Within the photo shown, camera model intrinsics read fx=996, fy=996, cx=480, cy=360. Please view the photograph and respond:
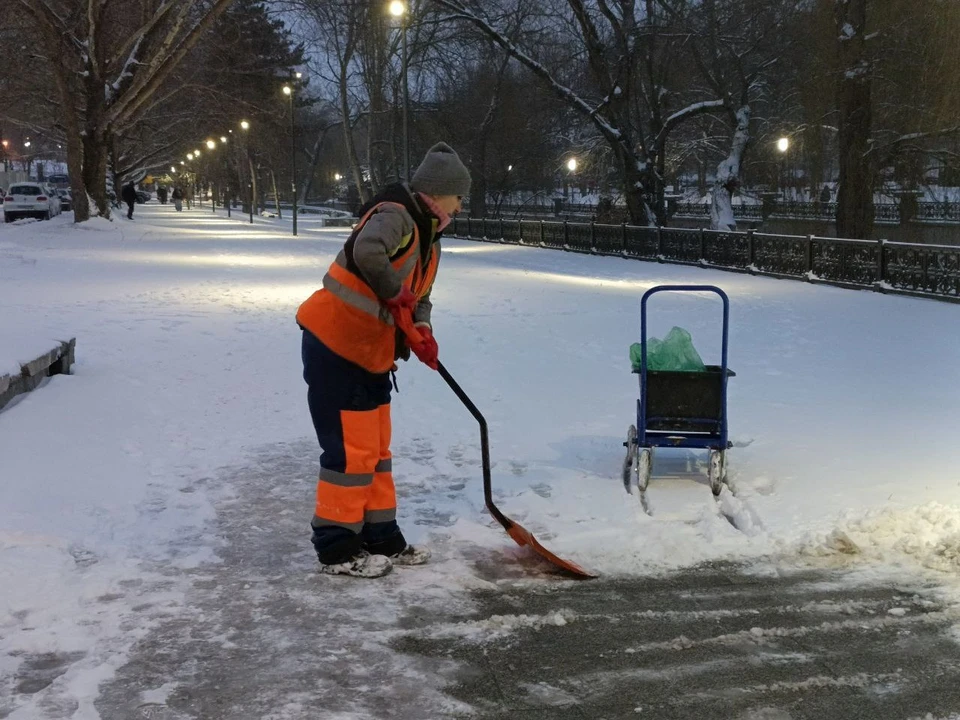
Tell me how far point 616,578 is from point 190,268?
1802 cm

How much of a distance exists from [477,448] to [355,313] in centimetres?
269

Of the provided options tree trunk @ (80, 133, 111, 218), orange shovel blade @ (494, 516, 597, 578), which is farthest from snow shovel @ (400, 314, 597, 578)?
tree trunk @ (80, 133, 111, 218)

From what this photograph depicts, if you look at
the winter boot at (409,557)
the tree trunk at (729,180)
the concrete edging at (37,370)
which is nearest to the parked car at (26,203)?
the tree trunk at (729,180)

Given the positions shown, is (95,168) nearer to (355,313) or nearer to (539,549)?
(355,313)

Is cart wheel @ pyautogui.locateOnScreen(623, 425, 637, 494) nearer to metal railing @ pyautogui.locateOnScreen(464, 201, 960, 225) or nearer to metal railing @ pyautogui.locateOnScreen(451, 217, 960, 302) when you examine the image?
metal railing @ pyautogui.locateOnScreen(451, 217, 960, 302)

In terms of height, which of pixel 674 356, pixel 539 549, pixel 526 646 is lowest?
pixel 526 646

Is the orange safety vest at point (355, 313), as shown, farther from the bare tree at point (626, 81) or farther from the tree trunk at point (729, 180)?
the tree trunk at point (729, 180)

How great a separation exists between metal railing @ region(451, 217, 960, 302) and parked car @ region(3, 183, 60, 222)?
24.5m

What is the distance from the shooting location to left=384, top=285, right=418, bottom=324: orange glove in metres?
4.28

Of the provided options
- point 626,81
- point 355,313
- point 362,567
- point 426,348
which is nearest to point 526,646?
point 362,567

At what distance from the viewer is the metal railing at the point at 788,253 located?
17.1 meters

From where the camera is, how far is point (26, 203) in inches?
1732

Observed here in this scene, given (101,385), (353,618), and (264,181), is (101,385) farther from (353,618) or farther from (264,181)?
(264,181)

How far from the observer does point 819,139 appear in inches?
1057
